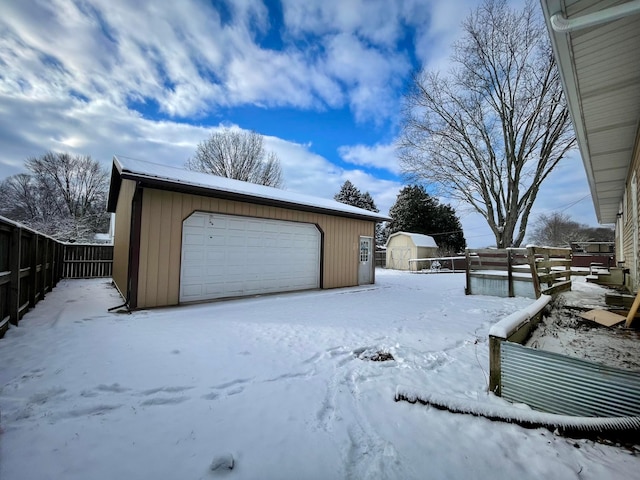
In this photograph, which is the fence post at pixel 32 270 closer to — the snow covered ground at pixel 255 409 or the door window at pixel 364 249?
the snow covered ground at pixel 255 409

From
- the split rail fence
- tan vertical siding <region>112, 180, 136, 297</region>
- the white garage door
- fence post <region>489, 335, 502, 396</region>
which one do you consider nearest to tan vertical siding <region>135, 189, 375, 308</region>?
the white garage door

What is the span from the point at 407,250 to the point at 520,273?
13656 mm

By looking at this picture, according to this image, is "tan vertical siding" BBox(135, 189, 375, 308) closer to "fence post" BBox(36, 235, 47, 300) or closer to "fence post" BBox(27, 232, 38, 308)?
"fence post" BBox(27, 232, 38, 308)

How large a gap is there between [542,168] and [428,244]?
9541 mm

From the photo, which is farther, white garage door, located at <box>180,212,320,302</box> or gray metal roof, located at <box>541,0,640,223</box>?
white garage door, located at <box>180,212,320,302</box>

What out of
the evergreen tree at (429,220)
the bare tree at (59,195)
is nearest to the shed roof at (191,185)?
the evergreen tree at (429,220)

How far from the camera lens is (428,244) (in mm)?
22109

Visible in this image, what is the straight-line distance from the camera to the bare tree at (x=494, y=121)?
12.7 meters

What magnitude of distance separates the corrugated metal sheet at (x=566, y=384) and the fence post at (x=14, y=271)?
6.35 m

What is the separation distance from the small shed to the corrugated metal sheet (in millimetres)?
18207

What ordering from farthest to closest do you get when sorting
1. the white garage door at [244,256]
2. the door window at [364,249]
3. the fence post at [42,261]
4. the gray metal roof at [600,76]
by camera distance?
the door window at [364,249] → the white garage door at [244,256] → the fence post at [42,261] → the gray metal roof at [600,76]

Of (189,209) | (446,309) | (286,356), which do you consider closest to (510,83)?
(446,309)

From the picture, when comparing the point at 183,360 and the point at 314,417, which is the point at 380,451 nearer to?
the point at 314,417

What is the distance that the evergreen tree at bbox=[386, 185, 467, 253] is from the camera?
85.7 ft
